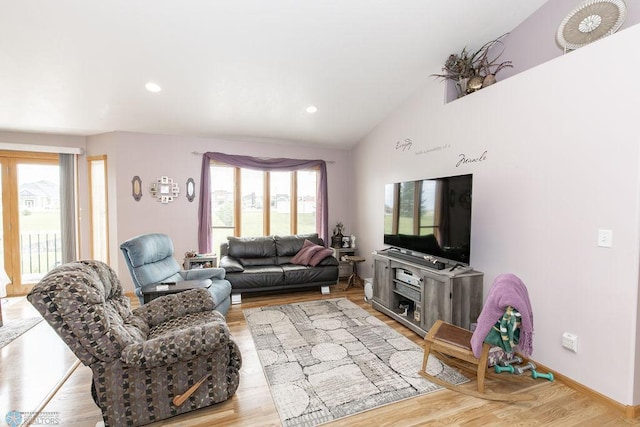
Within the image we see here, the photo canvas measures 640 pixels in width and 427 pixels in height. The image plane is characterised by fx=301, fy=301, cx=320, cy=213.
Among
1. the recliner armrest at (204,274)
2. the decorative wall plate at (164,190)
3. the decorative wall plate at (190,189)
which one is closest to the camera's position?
the recliner armrest at (204,274)

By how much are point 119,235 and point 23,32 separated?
8.80 ft

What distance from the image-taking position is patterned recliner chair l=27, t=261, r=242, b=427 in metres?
1.64

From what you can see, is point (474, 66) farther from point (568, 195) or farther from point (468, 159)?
point (568, 195)

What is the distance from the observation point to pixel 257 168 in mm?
5098

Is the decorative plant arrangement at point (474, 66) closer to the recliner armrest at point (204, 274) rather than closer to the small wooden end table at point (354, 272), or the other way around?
the small wooden end table at point (354, 272)

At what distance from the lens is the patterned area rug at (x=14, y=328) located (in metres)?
3.03

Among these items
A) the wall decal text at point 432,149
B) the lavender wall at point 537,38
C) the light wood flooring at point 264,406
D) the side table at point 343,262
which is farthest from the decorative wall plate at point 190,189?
the lavender wall at point 537,38

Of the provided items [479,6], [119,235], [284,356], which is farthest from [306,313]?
[479,6]

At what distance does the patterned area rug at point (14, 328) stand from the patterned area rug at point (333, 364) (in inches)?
90.8

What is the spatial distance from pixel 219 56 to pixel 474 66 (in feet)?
8.91

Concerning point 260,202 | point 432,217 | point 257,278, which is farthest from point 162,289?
point 432,217

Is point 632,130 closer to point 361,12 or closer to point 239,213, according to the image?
point 361,12

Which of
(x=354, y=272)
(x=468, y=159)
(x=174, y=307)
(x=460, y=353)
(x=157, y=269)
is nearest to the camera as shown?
(x=460, y=353)

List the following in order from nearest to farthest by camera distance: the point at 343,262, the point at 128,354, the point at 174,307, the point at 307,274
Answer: the point at 128,354
the point at 174,307
the point at 307,274
the point at 343,262
